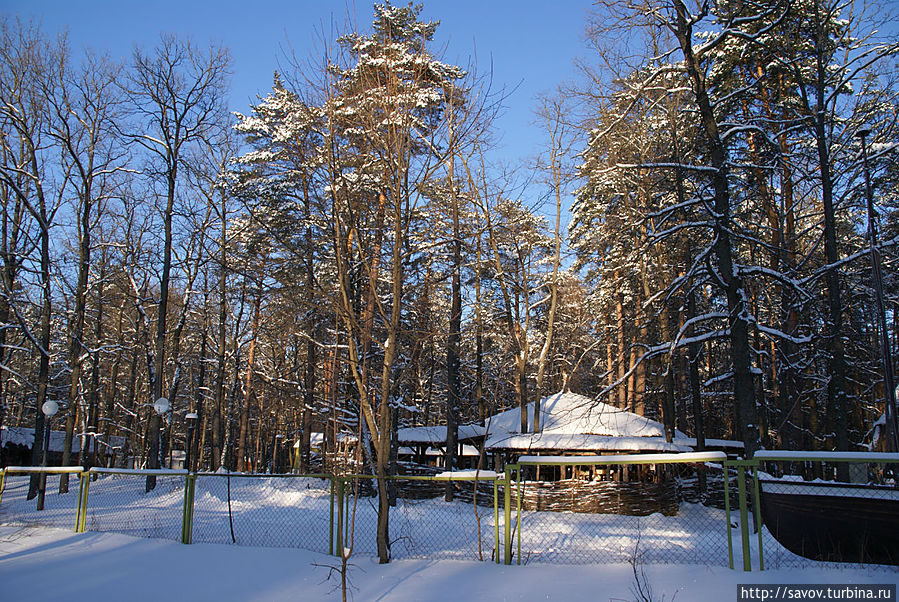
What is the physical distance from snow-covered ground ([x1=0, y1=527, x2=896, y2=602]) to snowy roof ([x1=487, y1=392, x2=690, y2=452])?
10.7 metres

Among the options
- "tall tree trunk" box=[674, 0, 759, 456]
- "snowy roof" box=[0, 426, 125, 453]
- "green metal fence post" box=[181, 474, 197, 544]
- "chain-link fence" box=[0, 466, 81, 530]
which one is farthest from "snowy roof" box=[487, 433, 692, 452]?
"snowy roof" box=[0, 426, 125, 453]

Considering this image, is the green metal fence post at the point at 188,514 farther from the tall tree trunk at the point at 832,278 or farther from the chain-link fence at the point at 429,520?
the tall tree trunk at the point at 832,278

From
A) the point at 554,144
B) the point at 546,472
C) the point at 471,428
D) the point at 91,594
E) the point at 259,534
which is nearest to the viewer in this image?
the point at 91,594

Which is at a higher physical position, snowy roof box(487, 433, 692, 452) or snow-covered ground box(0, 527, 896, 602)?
snowy roof box(487, 433, 692, 452)

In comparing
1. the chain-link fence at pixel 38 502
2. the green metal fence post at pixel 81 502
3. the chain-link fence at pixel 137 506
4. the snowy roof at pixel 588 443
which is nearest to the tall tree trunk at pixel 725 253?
the snowy roof at pixel 588 443

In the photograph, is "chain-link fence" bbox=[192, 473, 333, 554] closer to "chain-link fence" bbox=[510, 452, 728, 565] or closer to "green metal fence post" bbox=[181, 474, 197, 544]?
"green metal fence post" bbox=[181, 474, 197, 544]

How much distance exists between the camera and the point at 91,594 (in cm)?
573

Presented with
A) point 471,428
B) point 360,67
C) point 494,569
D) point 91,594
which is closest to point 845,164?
Answer: point 360,67

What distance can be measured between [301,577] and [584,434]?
495 inches

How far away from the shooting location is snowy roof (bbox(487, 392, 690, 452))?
17.3m

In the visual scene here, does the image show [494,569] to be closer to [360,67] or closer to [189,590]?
[189,590]

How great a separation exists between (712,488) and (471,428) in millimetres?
11257

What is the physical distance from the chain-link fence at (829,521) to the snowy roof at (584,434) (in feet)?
33.2

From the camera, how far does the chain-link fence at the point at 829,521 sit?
5.28m
